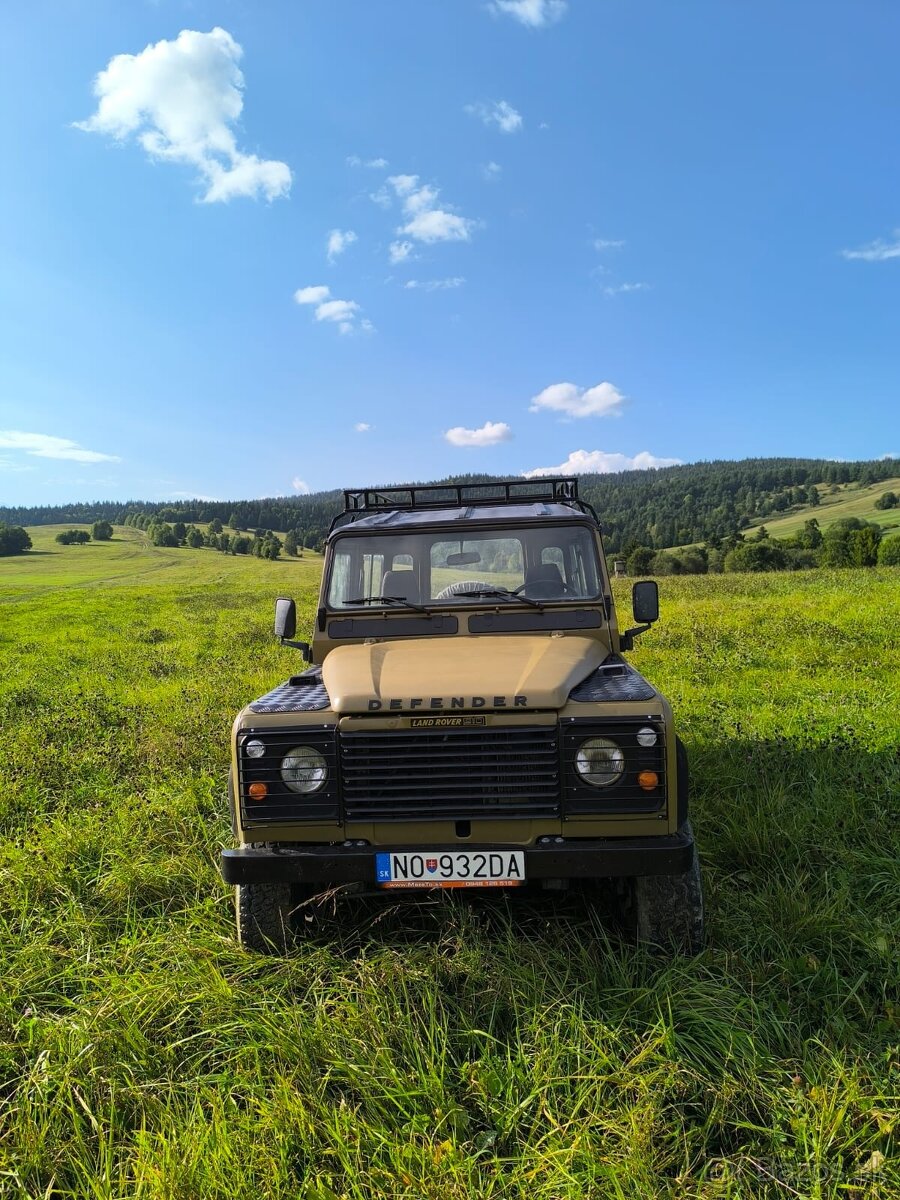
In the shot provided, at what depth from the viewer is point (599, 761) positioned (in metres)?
3.21

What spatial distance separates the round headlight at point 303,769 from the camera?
3.31 m

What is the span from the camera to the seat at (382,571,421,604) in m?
4.59

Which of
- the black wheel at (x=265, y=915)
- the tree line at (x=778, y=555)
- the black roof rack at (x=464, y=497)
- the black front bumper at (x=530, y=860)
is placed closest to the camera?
the black front bumper at (x=530, y=860)

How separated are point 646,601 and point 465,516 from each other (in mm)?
1296

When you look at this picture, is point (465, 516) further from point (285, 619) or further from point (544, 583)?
point (285, 619)

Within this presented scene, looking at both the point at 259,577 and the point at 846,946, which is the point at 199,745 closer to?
the point at 846,946

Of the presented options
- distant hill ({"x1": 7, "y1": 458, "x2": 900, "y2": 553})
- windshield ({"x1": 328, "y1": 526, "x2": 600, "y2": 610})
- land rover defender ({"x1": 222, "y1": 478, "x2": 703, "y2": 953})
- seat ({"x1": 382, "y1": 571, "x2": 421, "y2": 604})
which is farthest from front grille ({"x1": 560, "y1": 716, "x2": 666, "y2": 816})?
distant hill ({"x1": 7, "y1": 458, "x2": 900, "y2": 553})

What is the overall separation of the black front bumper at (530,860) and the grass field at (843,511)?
82.2 m

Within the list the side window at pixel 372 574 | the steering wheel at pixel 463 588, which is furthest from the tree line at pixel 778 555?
the side window at pixel 372 574

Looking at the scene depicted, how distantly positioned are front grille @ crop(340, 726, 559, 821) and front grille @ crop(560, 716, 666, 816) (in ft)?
0.22

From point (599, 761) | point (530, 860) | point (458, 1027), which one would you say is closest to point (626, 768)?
point (599, 761)

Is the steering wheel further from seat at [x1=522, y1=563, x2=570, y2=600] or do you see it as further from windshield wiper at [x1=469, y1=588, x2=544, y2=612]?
seat at [x1=522, y1=563, x2=570, y2=600]

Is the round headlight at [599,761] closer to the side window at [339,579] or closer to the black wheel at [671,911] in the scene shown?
the black wheel at [671,911]

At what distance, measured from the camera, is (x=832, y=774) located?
552 cm
